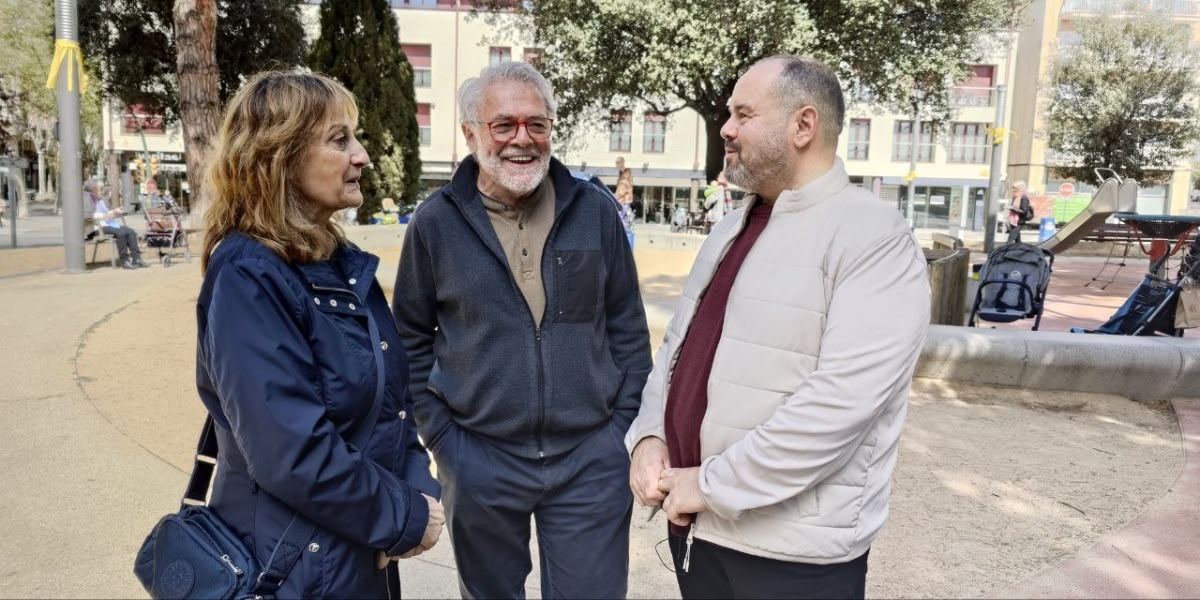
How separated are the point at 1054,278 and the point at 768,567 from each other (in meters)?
14.4

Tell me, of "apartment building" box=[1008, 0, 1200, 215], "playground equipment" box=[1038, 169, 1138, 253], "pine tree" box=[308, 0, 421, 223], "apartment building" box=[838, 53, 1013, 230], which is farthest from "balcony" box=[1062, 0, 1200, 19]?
"pine tree" box=[308, 0, 421, 223]

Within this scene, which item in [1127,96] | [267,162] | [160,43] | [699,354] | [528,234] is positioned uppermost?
[1127,96]

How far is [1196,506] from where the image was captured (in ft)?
13.0

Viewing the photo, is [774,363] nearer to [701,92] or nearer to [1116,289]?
[1116,289]

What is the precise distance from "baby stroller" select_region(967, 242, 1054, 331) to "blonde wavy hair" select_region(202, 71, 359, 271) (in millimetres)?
6777

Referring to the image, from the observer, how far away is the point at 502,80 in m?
2.27

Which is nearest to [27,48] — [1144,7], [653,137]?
[653,137]

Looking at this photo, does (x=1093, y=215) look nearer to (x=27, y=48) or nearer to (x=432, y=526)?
(x=432, y=526)

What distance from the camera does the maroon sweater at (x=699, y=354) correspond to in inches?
73.7

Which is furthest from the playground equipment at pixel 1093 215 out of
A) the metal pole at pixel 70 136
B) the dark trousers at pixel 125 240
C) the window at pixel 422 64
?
the window at pixel 422 64

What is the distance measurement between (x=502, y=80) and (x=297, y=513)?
50.4 inches

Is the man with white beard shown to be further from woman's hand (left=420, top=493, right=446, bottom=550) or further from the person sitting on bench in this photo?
the person sitting on bench

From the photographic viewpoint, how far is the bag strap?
1.56 metres

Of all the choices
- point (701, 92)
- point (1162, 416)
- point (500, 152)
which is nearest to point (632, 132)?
point (701, 92)
